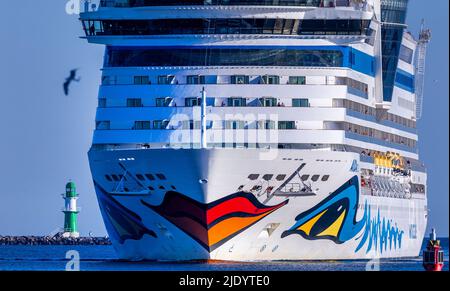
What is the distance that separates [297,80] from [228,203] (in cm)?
617

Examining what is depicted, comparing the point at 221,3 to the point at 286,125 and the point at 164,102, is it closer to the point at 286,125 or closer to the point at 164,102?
the point at 164,102

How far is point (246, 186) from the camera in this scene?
5609cm

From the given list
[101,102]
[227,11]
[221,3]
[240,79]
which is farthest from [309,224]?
[101,102]

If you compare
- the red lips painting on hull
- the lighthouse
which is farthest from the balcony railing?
the lighthouse

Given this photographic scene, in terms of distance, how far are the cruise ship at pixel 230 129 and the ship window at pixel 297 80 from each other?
37 mm

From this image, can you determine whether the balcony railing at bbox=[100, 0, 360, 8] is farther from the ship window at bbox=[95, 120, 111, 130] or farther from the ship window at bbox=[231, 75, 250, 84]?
the ship window at bbox=[95, 120, 111, 130]

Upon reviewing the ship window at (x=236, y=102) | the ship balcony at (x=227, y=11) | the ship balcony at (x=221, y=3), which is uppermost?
the ship balcony at (x=221, y=3)

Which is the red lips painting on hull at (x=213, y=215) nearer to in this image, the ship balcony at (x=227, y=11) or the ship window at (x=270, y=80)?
the ship window at (x=270, y=80)

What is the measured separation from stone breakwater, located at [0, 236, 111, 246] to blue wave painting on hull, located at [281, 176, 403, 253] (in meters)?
82.6

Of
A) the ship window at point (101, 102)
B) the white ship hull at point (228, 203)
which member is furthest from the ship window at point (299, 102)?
the ship window at point (101, 102)

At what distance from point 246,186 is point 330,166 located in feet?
13.4

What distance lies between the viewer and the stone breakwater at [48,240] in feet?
481

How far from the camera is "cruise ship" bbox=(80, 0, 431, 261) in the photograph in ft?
184

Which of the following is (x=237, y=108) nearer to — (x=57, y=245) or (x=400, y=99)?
(x=400, y=99)
